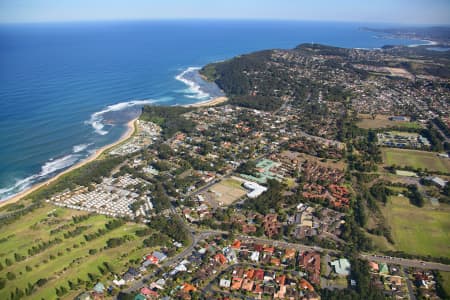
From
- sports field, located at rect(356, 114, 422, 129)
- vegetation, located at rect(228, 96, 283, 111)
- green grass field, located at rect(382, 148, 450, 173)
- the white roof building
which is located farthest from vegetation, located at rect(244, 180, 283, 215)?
vegetation, located at rect(228, 96, 283, 111)

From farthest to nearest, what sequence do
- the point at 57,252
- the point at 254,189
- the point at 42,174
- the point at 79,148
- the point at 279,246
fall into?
the point at 79,148, the point at 42,174, the point at 254,189, the point at 279,246, the point at 57,252

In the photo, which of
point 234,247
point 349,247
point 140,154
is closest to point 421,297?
point 349,247

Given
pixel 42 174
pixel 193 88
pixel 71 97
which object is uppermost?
pixel 71 97

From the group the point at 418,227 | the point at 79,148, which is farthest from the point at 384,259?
the point at 79,148

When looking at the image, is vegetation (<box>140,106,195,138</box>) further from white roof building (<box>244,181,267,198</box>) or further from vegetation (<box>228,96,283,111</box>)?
white roof building (<box>244,181,267,198</box>)

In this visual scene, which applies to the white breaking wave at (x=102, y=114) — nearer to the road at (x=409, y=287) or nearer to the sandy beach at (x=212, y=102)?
the sandy beach at (x=212, y=102)

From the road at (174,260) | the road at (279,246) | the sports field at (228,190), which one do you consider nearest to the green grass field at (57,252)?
the road at (174,260)

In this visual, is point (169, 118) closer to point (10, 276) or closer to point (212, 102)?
point (212, 102)
